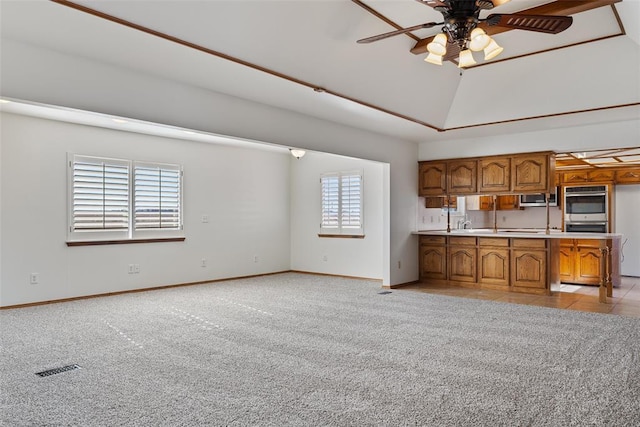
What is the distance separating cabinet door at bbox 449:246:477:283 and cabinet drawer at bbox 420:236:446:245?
202 millimetres

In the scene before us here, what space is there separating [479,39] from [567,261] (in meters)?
6.29

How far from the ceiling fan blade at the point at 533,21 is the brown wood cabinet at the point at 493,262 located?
439cm

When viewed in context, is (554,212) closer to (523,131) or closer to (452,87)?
(523,131)

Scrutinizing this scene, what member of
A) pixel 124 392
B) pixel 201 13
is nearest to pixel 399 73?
pixel 201 13

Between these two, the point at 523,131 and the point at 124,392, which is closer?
the point at 124,392

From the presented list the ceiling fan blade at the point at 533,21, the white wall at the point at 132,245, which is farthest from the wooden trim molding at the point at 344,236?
the ceiling fan blade at the point at 533,21

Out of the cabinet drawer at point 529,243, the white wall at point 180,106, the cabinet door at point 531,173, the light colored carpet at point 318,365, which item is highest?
the white wall at point 180,106

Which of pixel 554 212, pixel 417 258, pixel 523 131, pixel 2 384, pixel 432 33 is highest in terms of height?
pixel 432 33

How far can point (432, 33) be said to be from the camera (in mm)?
4371

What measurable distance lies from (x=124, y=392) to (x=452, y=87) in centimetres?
488

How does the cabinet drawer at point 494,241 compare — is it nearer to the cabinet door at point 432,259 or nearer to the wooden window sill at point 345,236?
the cabinet door at point 432,259

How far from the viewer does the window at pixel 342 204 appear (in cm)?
823

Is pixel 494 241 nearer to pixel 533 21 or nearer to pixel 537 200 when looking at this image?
pixel 537 200

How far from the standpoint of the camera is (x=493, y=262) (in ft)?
23.1
